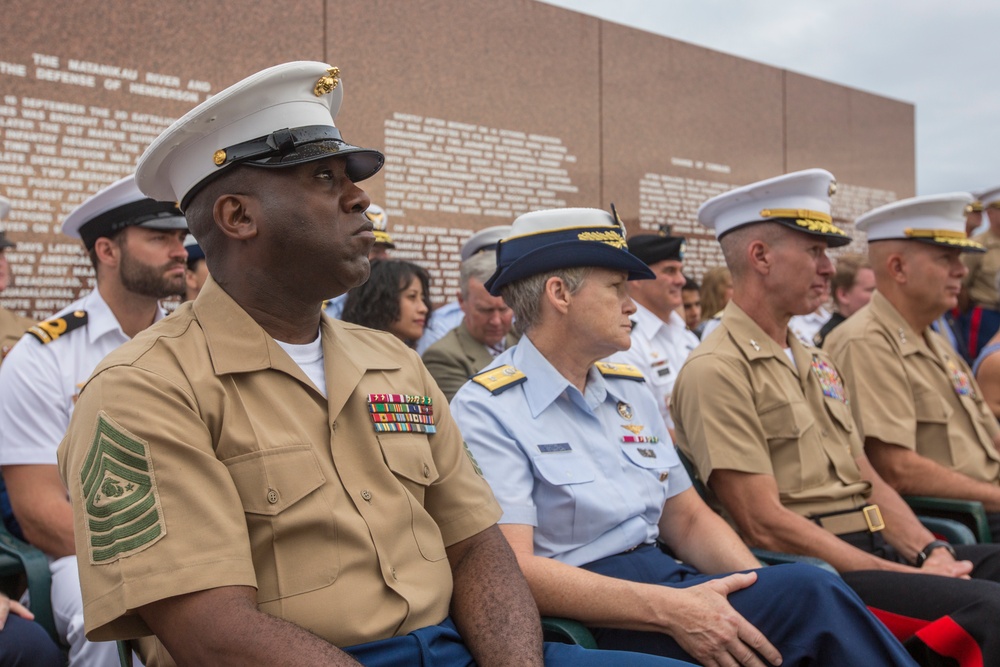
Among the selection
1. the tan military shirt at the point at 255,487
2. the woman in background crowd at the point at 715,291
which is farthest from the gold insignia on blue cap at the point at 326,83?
the woman in background crowd at the point at 715,291

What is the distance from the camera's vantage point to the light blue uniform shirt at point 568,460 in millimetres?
2094

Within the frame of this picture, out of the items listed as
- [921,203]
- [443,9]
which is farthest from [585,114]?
[921,203]

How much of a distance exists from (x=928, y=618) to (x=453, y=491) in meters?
1.34

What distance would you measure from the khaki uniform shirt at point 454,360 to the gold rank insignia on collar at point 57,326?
59.5 inches

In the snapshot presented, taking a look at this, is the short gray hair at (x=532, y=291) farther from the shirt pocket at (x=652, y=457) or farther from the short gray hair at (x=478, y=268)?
the short gray hair at (x=478, y=268)

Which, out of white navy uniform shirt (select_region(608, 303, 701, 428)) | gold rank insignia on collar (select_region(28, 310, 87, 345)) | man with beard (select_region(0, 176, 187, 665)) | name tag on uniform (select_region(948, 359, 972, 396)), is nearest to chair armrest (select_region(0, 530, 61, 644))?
man with beard (select_region(0, 176, 187, 665))

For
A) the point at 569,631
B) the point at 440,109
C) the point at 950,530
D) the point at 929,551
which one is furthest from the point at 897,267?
the point at 569,631

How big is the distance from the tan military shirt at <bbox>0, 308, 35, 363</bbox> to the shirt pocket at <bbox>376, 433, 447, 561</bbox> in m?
2.34

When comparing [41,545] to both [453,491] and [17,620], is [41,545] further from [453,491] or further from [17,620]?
[453,491]

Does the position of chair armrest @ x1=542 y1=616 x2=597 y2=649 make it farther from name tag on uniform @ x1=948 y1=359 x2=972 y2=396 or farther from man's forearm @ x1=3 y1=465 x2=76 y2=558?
name tag on uniform @ x1=948 y1=359 x2=972 y2=396

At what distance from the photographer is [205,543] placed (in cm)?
129

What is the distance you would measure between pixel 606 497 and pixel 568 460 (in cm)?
13

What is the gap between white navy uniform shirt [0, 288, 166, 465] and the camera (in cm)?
250

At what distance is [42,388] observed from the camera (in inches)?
102
